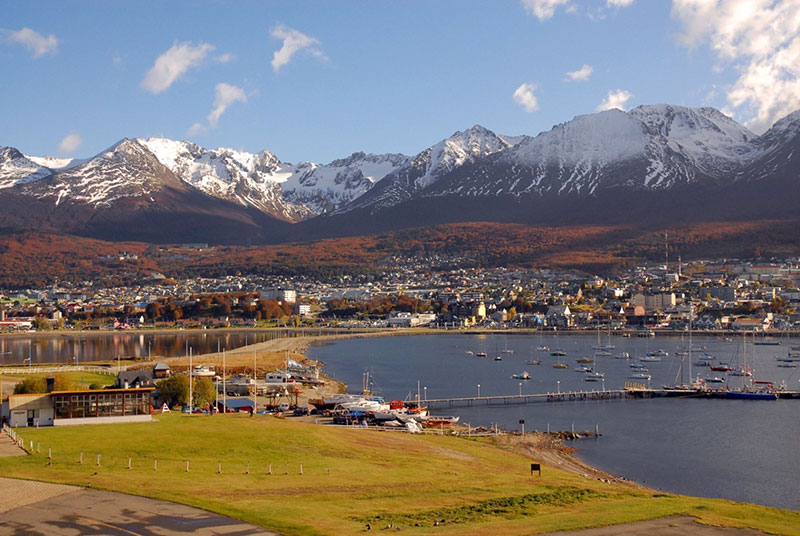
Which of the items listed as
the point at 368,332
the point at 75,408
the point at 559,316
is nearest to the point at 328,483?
the point at 75,408

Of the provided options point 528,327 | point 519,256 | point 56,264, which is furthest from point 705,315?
point 56,264

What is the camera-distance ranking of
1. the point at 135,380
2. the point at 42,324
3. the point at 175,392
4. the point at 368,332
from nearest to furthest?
the point at 175,392, the point at 135,380, the point at 368,332, the point at 42,324

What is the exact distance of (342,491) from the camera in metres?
18.6

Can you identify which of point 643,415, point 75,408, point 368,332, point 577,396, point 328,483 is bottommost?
point 643,415

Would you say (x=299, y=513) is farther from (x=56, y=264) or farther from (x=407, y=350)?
(x=56, y=264)

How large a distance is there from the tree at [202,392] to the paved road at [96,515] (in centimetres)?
1925

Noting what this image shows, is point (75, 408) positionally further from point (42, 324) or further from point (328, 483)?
point (42, 324)

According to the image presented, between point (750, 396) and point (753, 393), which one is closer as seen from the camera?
point (750, 396)

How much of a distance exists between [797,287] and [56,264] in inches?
5771

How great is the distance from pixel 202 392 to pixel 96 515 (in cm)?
2160

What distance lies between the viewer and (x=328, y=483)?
63.5 feet

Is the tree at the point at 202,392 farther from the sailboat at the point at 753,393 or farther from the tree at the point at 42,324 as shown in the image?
the tree at the point at 42,324

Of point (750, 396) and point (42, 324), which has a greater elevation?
point (42, 324)

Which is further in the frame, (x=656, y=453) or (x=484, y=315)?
(x=484, y=315)
